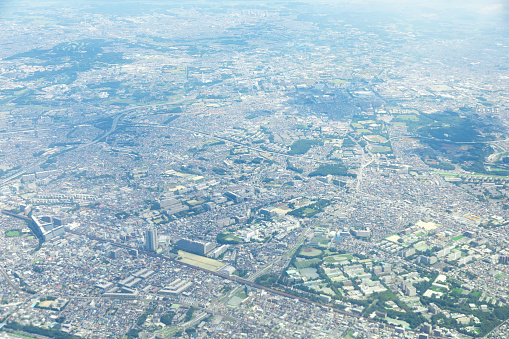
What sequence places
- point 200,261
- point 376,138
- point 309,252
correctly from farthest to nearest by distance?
point 376,138 < point 309,252 < point 200,261

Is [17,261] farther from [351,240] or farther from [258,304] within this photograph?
[351,240]

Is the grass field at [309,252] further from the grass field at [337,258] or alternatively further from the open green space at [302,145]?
the open green space at [302,145]

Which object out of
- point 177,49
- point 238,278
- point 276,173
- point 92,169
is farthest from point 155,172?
point 177,49

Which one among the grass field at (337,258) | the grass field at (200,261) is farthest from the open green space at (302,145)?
the grass field at (200,261)

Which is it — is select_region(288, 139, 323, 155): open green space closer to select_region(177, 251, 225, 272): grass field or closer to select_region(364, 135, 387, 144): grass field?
select_region(364, 135, 387, 144): grass field

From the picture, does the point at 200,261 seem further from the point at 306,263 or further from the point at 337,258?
the point at 337,258

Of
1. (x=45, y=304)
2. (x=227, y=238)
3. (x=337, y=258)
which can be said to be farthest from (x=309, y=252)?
(x=45, y=304)

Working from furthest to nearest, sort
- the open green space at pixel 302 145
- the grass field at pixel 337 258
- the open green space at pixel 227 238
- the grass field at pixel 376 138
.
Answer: the grass field at pixel 376 138 → the open green space at pixel 302 145 → the open green space at pixel 227 238 → the grass field at pixel 337 258

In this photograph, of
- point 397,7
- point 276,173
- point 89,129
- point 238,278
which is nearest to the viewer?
point 238,278

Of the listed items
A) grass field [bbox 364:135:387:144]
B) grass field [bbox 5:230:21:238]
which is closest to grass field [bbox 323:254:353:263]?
grass field [bbox 5:230:21:238]
